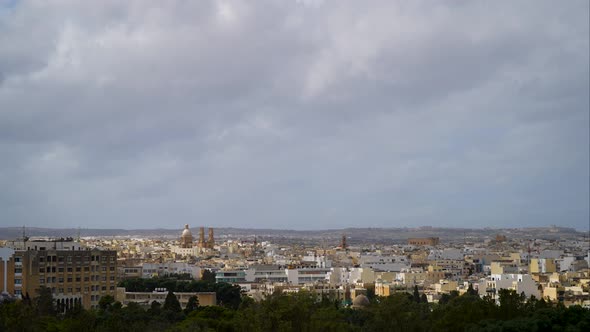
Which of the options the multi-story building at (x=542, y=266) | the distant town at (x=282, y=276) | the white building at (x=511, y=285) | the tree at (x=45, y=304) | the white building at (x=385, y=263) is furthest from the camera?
the white building at (x=385, y=263)

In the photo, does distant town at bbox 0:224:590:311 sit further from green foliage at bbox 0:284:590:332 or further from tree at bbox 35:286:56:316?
green foliage at bbox 0:284:590:332

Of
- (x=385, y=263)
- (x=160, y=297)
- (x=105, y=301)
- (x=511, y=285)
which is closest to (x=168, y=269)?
(x=385, y=263)

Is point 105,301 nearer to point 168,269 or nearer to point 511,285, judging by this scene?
point 511,285

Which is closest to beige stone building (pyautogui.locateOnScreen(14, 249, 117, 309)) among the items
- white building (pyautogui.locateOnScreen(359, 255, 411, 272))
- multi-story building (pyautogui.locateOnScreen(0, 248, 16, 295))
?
multi-story building (pyautogui.locateOnScreen(0, 248, 16, 295))

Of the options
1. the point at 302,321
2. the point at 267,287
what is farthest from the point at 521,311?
the point at 267,287

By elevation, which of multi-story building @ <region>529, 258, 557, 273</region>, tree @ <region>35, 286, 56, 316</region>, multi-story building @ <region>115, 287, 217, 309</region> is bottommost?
multi-story building @ <region>115, 287, 217, 309</region>

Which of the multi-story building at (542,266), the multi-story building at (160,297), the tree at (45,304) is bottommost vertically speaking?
the multi-story building at (160,297)

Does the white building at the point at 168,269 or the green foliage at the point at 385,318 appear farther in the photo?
the white building at the point at 168,269

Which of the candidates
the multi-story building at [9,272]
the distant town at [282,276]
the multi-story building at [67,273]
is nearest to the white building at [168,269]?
the distant town at [282,276]

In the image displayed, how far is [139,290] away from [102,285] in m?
Result: 11.1

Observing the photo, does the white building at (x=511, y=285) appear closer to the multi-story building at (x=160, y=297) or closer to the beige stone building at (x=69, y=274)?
the multi-story building at (x=160, y=297)

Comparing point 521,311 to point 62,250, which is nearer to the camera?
point 521,311

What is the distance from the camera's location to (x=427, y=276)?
91.6 m

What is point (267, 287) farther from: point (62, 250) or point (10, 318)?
point (10, 318)
